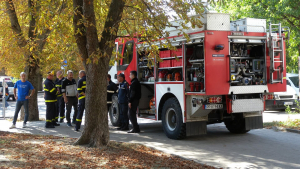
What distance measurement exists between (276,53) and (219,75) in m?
1.97

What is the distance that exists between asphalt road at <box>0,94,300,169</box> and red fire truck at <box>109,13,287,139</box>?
47 cm

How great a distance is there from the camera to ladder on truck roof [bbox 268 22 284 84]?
31.7ft

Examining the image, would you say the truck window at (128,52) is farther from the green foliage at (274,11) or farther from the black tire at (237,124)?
the green foliage at (274,11)

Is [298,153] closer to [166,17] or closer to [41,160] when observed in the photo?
[166,17]

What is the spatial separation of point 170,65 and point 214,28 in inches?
72.3

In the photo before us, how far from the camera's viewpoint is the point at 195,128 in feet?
32.0

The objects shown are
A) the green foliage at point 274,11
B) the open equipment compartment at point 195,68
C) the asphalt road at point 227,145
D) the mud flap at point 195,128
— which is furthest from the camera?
the green foliage at point 274,11

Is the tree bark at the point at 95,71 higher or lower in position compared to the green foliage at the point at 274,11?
lower

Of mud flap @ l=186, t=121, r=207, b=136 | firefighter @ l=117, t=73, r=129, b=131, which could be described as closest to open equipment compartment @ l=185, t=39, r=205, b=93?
mud flap @ l=186, t=121, r=207, b=136

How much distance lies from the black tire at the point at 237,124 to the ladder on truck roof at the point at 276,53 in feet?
4.72

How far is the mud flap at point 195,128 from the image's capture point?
9.66 m

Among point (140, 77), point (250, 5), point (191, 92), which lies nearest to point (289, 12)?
point (250, 5)

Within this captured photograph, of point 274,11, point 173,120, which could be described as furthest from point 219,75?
point 274,11

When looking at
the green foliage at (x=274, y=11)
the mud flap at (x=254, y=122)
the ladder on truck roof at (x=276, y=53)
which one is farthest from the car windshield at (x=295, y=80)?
the ladder on truck roof at (x=276, y=53)
